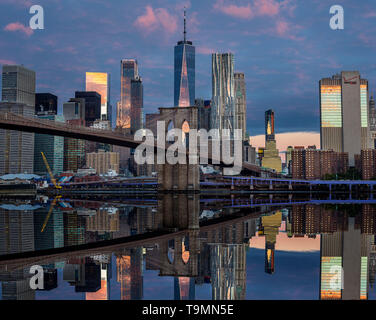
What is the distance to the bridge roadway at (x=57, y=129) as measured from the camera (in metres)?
37.7

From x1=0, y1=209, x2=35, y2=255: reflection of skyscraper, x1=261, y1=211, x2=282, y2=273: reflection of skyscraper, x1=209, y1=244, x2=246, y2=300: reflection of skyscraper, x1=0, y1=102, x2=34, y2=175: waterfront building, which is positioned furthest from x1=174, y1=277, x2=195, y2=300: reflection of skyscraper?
x1=0, y1=102, x2=34, y2=175: waterfront building

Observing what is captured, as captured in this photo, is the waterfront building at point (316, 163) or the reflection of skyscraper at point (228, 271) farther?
the waterfront building at point (316, 163)

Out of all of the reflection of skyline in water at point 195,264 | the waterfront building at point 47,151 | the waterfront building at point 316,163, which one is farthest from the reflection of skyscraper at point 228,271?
the waterfront building at point 47,151

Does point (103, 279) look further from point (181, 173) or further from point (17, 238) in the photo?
point (181, 173)

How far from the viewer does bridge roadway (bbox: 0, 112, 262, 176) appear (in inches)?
1483

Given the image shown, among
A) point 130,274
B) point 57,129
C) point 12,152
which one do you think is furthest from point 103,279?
point 12,152

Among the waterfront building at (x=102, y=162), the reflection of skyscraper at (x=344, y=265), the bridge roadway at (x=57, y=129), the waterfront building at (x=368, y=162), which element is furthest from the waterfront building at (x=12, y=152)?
the reflection of skyscraper at (x=344, y=265)

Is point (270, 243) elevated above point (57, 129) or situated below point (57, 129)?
below

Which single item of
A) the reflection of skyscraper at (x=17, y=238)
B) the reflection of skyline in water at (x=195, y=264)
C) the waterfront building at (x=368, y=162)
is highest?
the waterfront building at (x=368, y=162)

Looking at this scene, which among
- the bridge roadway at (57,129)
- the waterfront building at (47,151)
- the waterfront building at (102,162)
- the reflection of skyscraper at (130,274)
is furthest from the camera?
the waterfront building at (102,162)

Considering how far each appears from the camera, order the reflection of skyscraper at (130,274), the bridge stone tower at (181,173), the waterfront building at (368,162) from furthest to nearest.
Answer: the waterfront building at (368,162) → the bridge stone tower at (181,173) → the reflection of skyscraper at (130,274)

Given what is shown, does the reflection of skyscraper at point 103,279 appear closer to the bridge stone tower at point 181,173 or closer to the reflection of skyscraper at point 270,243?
the reflection of skyscraper at point 270,243

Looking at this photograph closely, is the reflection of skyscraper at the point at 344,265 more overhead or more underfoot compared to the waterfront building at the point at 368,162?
more underfoot

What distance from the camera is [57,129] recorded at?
41.2m
